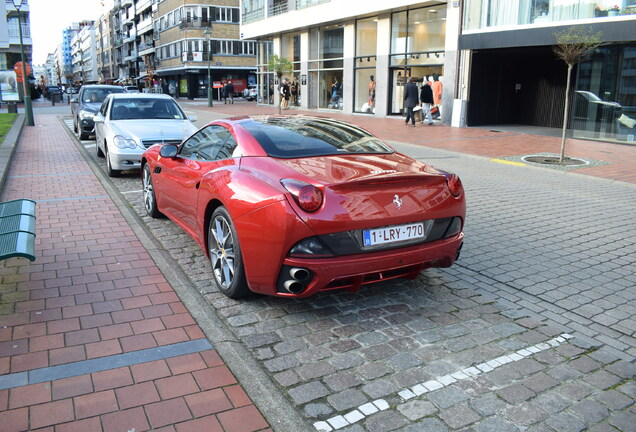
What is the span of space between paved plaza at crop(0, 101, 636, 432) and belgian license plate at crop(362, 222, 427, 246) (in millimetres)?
627

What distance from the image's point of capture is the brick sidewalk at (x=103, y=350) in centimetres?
283

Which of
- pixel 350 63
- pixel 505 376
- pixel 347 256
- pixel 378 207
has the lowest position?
pixel 505 376

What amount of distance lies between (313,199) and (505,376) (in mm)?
1633

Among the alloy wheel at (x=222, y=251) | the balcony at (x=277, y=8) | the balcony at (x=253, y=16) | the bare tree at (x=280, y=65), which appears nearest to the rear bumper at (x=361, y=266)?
the alloy wheel at (x=222, y=251)

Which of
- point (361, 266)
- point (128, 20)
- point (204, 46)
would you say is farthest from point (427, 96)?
point (128, 20)

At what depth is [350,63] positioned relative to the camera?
99.7 feet

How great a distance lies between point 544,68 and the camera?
22266 millimetres

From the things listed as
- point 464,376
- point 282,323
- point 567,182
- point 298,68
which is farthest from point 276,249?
point 298,68

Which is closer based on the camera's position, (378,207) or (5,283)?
(378,207)

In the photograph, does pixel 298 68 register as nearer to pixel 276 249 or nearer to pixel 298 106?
pixel 298 106

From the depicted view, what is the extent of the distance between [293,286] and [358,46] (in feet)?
92.1

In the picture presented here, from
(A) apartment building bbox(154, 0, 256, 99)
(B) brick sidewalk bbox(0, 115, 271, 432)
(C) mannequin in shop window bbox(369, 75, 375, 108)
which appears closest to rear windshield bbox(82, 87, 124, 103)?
(B) brick sidewalk bbox(0, 115, 271, 432)

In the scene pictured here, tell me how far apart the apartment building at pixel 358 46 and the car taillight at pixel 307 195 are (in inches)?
797

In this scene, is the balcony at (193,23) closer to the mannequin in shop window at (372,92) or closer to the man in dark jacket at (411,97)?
the mannequin in shop window at (372,92)
